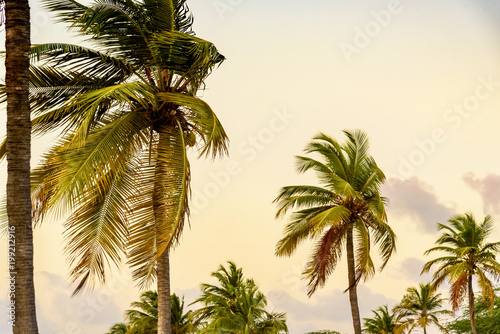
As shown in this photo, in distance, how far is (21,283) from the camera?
10031 mm

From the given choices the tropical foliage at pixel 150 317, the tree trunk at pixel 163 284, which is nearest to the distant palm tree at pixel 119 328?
the tropical foliage at pixel 150 317

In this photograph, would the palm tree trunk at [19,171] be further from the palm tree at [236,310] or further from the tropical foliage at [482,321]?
the tropical foliage at [482,321]

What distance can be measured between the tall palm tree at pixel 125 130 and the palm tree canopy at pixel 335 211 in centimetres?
1166

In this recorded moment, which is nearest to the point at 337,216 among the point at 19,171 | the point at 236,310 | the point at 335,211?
the point at 335,211

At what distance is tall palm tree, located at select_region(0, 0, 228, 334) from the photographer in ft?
44.2

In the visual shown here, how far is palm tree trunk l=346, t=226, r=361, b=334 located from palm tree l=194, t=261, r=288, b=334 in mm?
4519

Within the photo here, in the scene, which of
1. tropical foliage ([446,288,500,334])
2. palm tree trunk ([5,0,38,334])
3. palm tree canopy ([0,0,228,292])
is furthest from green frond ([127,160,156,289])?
tropical foliage ([446,288,500,334])

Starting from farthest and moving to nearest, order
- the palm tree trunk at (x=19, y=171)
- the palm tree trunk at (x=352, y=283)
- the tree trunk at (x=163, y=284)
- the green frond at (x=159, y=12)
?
the palm tree trunk at (x=352, y=283) < the green frond at (x=159, y=12) < the tree trunk at (x=163, y=284) < the palm tree trunk at (x=19, y=171)

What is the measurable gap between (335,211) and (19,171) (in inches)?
664

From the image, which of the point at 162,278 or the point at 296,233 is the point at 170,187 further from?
the point at 296,233

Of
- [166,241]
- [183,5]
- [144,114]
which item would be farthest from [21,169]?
[183,5]

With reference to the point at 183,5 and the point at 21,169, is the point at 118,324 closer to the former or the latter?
the point at 183,5

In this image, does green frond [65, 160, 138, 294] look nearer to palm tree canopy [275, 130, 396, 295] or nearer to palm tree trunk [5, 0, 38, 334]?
palm tree trunk [5, 0, 38, 334]

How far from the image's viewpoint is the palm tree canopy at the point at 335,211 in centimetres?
2655
